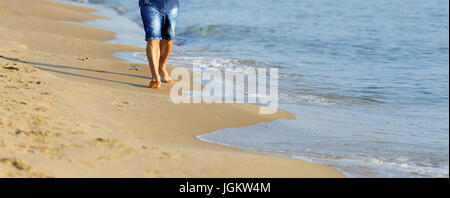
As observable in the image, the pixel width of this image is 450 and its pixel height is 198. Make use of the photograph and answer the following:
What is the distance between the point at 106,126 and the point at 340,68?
549cm

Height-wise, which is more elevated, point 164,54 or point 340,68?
point 340,68

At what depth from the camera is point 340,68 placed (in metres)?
8.49

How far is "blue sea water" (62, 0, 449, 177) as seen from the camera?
3.81m

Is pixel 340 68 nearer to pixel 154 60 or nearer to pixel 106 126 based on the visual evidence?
pixel 154 60

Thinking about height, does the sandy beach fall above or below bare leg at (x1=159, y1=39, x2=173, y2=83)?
below

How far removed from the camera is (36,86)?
457cm

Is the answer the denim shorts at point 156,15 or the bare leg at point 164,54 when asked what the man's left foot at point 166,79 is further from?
the denim shorts at point 156,15

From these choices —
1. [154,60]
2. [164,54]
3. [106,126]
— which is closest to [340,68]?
[164,54]

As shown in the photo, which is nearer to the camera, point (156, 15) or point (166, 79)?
point (156, 15)

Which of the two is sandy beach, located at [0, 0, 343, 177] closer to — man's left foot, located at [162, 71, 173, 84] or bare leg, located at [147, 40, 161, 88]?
bare leg, located at [147, 40, 161, 88]

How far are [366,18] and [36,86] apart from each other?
13372 mm

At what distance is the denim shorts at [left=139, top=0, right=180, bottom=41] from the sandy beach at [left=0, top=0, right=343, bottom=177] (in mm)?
580

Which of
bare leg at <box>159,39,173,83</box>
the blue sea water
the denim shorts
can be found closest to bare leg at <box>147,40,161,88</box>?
the denim shorts
